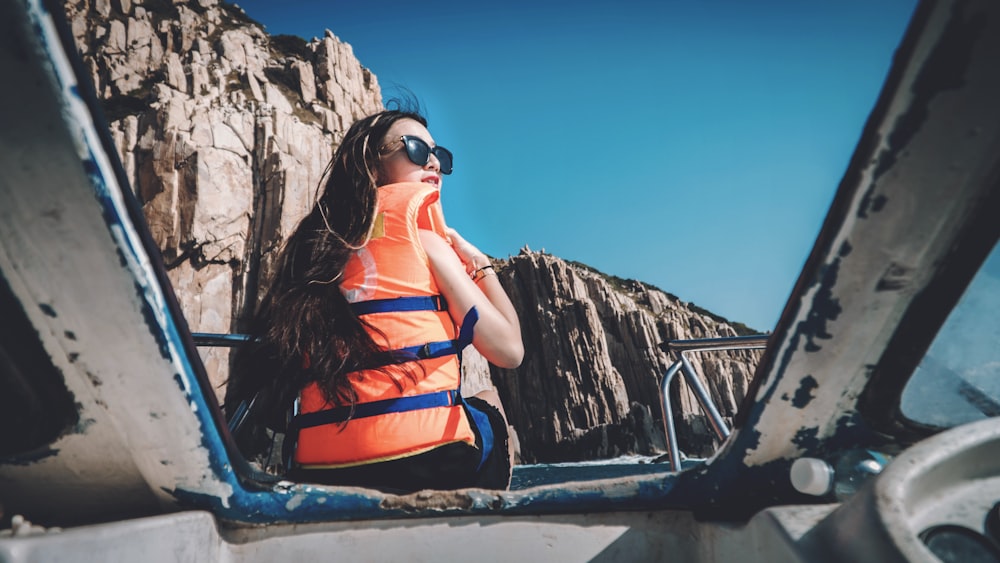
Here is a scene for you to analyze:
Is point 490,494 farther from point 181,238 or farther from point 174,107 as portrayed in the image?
point 174,107

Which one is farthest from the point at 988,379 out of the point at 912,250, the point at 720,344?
the point at 720,344

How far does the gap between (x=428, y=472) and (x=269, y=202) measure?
22.9 m

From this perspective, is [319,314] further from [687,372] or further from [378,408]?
[687,372]

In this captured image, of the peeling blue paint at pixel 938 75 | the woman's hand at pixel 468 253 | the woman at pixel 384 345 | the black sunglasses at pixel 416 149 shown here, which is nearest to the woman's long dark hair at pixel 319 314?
the woman at pixel 384 345

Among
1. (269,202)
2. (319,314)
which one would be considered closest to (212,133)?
(269,202)

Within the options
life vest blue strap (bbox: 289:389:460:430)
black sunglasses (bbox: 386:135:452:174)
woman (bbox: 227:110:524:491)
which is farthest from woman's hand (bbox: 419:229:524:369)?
black sunglasses (bbox: 386:135:452:174)

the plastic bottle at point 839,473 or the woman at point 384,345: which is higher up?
the woman at point 384,345

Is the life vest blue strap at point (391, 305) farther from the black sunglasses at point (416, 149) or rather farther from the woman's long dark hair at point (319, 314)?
the black sunglasses at point (416, 149)

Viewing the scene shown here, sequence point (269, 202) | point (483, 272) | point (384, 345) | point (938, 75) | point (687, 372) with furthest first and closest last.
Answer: point (269, 202) < point (687, 372) < point (483, 272) < point (384, 345) < point (938, 75)

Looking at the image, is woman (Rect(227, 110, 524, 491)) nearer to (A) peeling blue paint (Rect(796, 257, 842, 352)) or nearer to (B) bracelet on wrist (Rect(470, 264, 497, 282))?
(B) bracelet on wrist (Rect(470, 264, 497, 282))

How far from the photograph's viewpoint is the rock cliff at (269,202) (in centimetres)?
1962

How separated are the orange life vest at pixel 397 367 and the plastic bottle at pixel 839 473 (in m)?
0.82

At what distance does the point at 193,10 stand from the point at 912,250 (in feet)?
130

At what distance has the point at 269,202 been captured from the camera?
69.8 ft
